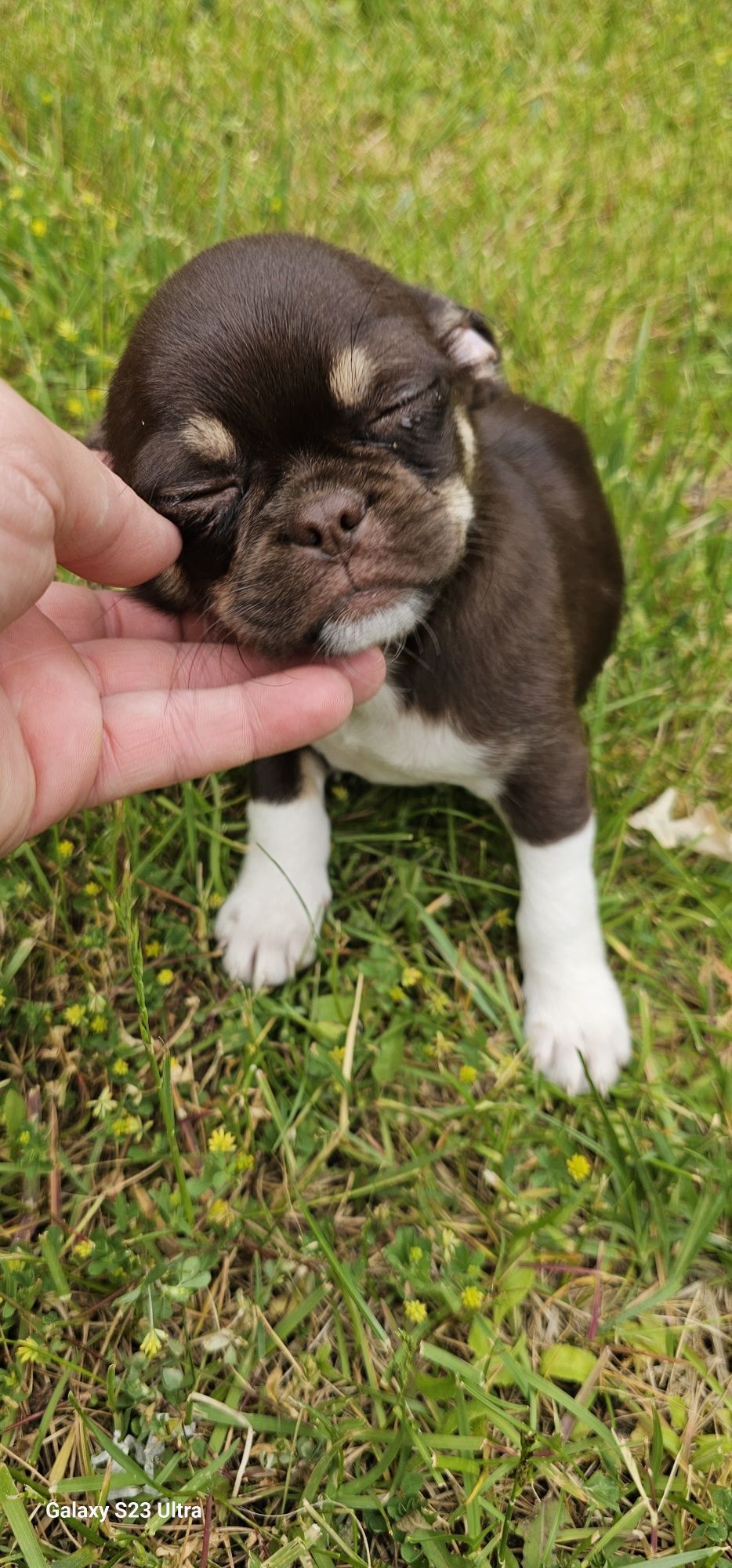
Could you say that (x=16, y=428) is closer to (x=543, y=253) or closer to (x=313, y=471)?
(x=313, y=471)

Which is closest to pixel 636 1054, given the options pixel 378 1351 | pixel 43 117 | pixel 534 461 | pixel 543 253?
pixel 378 1351

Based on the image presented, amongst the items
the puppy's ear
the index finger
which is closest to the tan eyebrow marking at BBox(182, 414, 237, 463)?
the index finger

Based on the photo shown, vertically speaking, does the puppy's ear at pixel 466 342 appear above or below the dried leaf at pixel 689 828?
above

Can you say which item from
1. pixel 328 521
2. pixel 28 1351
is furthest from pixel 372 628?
pixel 28 1351

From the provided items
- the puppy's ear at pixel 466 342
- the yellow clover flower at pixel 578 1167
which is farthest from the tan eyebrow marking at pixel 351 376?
the yellow clover flower at pixel 578 1167

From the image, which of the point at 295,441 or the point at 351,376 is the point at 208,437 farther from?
the point at 351,376

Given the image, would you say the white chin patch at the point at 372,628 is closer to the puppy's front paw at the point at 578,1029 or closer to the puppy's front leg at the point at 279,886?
the puppy's front leg at the point at 279,886

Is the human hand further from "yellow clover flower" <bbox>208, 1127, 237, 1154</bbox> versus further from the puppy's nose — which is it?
"yellow clover flower" <bbox>208, 1127, 237, 1154</bbox>
